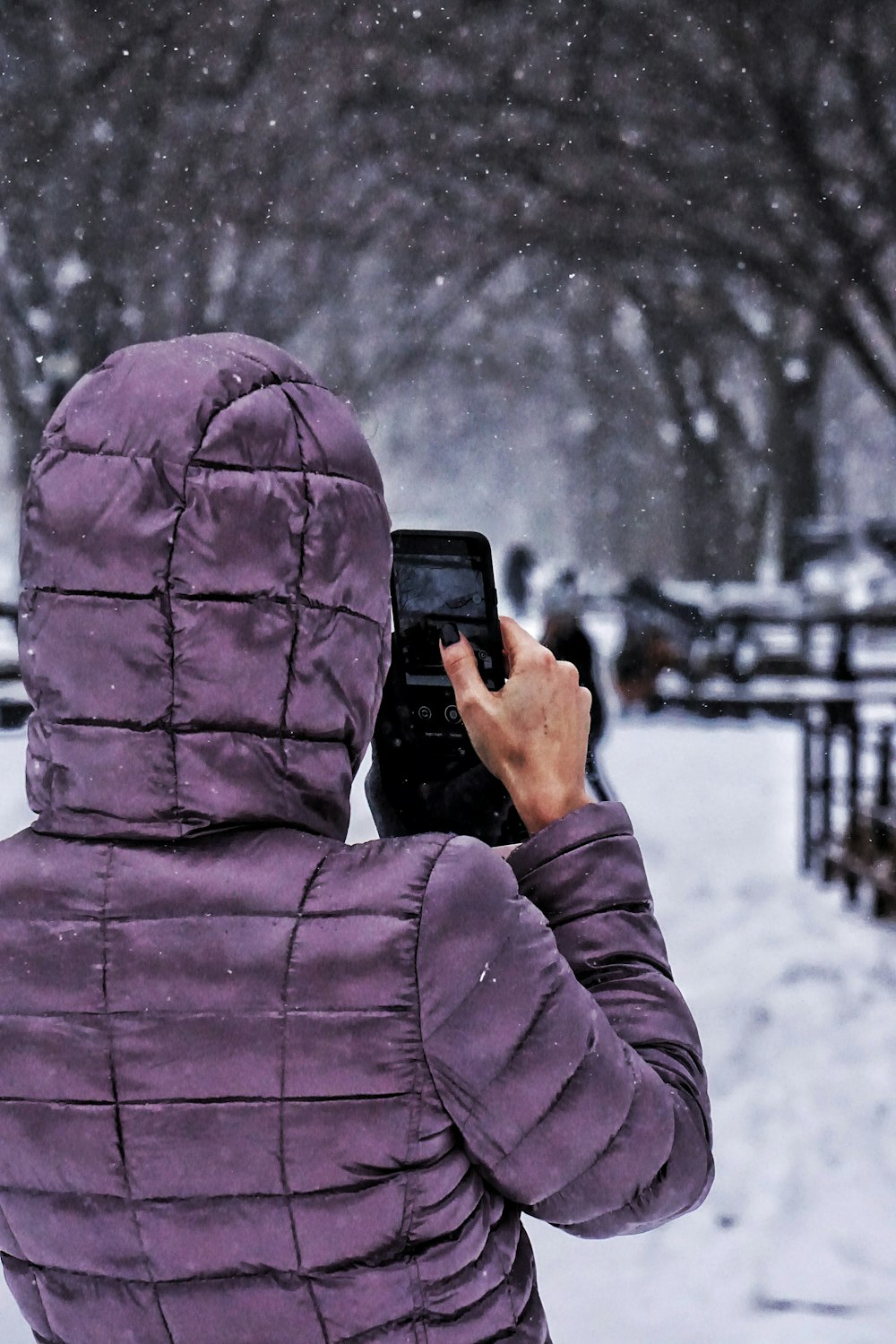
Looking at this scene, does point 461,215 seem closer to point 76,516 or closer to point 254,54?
point 254,54

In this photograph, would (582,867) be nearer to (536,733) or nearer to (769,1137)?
(536,733)

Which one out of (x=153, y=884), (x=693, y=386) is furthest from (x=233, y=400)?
(x=693, y=386)

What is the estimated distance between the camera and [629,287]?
1391 cm

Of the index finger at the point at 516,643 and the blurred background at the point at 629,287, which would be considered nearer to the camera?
the index finger at the point at 516,643

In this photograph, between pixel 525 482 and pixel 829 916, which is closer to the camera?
pixel 829 916

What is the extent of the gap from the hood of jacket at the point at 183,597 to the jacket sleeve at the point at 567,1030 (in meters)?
0.17

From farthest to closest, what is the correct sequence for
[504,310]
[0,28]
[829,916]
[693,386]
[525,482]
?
1. [525,482]
2. [693,386]
3. [504,310]
4. [0,28]
5. [829,916]

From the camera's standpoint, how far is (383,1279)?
0.89 metres

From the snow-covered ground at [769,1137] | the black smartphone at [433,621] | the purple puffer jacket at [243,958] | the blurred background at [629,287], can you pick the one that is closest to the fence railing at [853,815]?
the blurred background at [629,287]

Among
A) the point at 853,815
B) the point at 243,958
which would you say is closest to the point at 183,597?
the point at 243,958

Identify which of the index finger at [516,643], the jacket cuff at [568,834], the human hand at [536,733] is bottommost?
the jacket cuff at [568,834]

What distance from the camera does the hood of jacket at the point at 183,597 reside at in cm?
88

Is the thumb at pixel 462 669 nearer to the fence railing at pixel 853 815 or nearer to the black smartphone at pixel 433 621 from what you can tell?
the black smartphone at pixel 433 621

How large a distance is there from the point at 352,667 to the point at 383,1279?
0.44 metres
